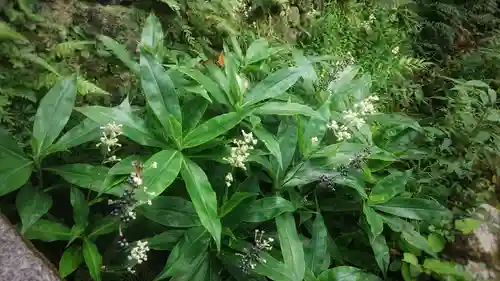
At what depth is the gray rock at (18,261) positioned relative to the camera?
1.98 metres

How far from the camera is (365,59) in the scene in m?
4.39

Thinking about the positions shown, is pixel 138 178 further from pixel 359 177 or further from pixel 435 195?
pixel 435 195

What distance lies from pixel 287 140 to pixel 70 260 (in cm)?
124

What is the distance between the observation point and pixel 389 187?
286cm

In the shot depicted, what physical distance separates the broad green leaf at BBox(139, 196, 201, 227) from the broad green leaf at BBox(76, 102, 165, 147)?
0.90ft

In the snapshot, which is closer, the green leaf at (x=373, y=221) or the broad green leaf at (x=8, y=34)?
the green leaf at (x=373, y=221)

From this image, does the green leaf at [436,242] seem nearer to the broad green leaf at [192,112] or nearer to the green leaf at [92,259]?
the broad green leaf at [192,112]

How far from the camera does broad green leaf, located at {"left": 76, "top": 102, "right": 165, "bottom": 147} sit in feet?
7.65

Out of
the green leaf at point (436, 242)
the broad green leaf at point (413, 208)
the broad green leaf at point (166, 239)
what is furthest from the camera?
the green leaf at point (436, 242)

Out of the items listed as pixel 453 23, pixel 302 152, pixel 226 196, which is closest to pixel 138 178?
pixel 226 196

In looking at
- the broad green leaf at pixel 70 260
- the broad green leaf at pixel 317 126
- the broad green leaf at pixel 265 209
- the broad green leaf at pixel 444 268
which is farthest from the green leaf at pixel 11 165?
the broad green leaf at pixel 444 268

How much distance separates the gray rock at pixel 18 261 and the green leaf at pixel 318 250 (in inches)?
49.1

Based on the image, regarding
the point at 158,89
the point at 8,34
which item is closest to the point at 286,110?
the point at 158,89

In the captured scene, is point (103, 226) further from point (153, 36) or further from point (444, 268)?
point (444, 268)
